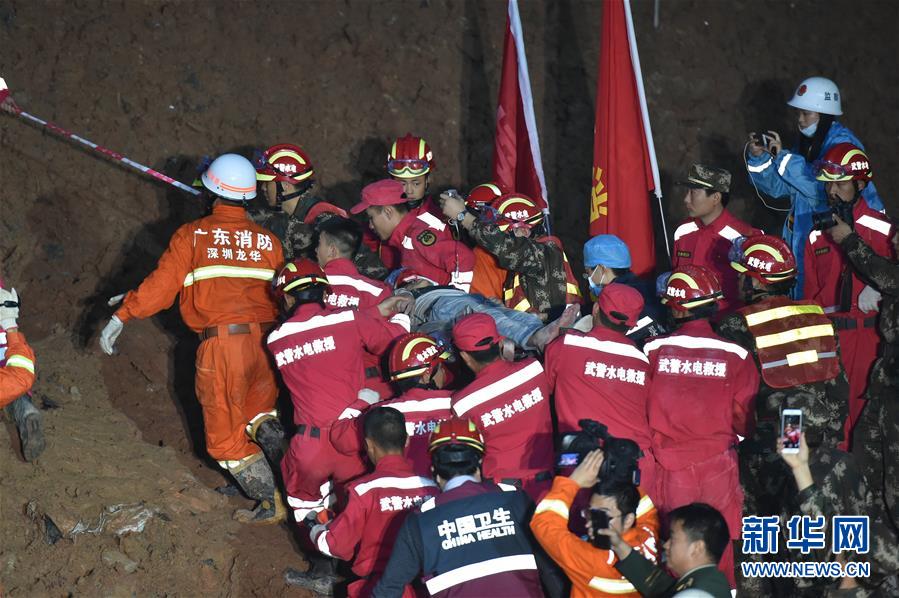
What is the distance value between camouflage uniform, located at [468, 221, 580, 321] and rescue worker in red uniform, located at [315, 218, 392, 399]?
36.4 inches

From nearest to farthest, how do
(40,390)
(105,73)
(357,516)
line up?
(357,516) < (40,390) < (105,73)

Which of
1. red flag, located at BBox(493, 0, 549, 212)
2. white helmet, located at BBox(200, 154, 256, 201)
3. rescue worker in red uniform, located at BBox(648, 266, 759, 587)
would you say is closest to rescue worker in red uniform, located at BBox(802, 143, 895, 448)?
rescue worker in red uniform, located at BBox(648, 266, 759, 587)

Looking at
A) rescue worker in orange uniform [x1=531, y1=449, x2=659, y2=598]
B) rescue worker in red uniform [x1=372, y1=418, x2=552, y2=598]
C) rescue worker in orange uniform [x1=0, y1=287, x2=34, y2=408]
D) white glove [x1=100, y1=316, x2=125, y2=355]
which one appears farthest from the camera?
white glove [x1=100, y1=316, x2=125, y2=355]

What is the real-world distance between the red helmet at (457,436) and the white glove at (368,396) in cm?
178

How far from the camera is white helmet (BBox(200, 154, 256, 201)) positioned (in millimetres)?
9594

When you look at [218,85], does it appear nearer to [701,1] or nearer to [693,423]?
Result: [701,1]

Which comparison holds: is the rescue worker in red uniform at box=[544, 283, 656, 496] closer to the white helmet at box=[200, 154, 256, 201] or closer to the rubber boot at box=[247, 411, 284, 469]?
the rubber boot at box=[247, 411, 284, 469]

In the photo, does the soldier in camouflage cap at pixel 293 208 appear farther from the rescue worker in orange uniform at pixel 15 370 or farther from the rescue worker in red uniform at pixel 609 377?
the rescue worker in orange uniform at pixel 15 370

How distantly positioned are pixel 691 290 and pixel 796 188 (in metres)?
2.56

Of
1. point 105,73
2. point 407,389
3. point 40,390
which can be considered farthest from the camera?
point 105,73

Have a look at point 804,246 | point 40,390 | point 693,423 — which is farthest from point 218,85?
point 693,423

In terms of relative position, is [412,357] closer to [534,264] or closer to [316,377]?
[316,377]

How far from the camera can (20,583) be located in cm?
827

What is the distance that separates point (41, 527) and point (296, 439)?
76.5 inches
